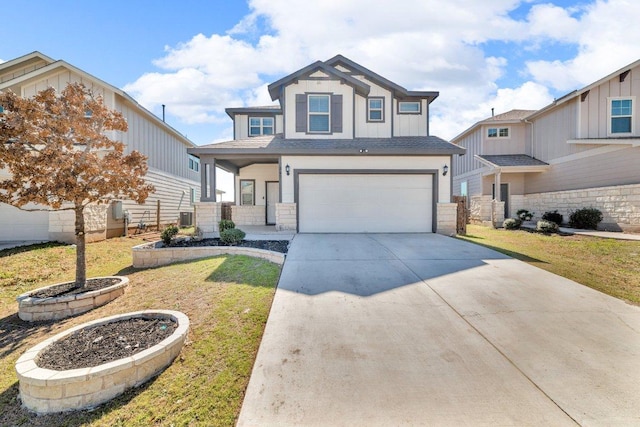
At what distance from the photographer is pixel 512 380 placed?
2850 millimetres

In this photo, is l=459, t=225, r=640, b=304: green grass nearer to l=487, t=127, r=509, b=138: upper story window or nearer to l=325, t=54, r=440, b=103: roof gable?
l=325, t=54, r=440, b=103: roof gable

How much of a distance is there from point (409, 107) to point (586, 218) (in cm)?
928

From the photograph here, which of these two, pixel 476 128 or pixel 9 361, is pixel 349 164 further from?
pixel 476 128

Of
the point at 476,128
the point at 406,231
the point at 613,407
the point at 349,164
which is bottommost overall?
the point at 613,407

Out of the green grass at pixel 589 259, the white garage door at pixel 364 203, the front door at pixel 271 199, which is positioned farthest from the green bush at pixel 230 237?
the green grass at pixel 589 259

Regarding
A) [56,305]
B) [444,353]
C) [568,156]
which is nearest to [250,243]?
[56,305]

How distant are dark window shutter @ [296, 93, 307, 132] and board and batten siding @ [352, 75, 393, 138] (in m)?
2.28

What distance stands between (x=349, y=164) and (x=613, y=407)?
9.68 metres

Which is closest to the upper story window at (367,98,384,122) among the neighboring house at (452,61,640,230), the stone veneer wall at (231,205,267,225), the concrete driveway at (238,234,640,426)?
the stone veneer wall at (231,205,267,225)

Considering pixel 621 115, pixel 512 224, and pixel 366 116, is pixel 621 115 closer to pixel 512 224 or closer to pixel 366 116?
pixel 512 224

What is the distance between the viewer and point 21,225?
1072cm

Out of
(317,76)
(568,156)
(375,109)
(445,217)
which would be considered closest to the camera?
(445,217)

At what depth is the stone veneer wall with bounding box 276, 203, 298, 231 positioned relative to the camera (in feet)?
36.9

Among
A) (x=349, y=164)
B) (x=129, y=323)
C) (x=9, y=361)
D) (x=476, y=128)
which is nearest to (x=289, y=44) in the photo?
(x=349, y=164)
